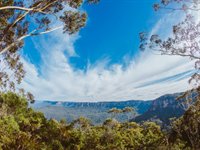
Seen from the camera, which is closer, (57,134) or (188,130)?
(57,134)

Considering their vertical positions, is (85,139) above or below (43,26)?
below

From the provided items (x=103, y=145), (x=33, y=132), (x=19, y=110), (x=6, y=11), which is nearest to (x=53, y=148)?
(x=33, y=132)

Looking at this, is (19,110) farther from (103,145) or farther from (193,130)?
(193,130)

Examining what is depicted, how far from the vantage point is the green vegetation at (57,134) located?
2017 cm

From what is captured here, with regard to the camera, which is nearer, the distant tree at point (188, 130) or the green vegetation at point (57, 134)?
the green vegetation at point (57, 134)

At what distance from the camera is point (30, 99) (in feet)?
81.5

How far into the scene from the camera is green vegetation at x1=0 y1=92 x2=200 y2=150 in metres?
20.2

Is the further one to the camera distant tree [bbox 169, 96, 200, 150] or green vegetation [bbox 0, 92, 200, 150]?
distant tree [bbox 169, 96, 200, 150]

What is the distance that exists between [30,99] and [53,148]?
4.06 metres

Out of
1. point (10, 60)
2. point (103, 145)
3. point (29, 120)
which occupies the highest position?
point (10, 60)

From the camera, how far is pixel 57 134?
27.0 metres

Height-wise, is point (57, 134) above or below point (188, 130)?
below

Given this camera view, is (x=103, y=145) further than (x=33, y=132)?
Yes

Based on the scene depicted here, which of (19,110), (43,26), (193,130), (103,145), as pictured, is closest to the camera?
(43,26)
